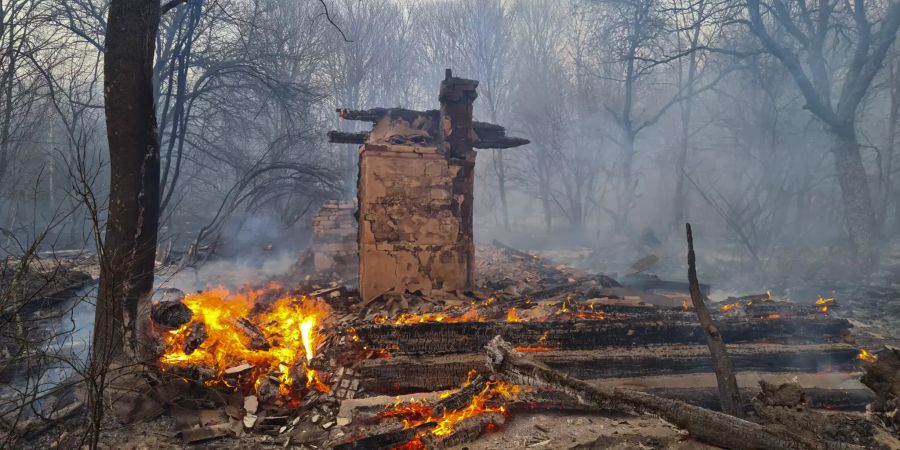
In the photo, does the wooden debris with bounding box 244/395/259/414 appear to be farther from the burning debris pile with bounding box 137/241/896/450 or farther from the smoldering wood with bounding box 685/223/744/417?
the smoldering wood with bounding box 685/223/744/417

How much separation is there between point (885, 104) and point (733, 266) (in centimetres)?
1718

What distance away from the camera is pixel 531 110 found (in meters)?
24.8

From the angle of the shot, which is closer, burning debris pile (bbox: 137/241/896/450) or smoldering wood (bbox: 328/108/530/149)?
burning debris pile (bbox: 137/241/896/450)

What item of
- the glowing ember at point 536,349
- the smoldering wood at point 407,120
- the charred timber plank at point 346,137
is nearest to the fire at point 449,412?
the glowing ember at point 536,349

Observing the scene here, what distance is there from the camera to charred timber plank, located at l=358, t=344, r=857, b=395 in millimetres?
5086

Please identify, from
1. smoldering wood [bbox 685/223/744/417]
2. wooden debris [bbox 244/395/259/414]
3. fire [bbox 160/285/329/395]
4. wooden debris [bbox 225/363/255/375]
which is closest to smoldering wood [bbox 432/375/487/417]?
fire [bbox 160/285/329/395]

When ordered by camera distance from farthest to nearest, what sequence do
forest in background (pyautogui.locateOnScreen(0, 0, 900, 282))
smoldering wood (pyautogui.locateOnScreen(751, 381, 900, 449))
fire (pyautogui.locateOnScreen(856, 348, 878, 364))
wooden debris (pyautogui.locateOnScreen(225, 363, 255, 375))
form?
1. forest in background (pyautogui.locateOnScreen(0, 0, 900, 282))
2. fire (pyautogui.locateOnScreen(856, 348, 878, 364))
3. wooden debris (pyautogui.locateOnScreen(225, 363, 255, 375))
4. smoldering wood (pyautogui.locateOnScreen(751, 381, 900, 449))

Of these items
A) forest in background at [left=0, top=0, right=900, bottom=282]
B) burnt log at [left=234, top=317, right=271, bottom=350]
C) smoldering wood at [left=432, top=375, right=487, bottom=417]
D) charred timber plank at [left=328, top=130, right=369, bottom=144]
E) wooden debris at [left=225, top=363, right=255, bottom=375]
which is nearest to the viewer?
smoldering wood at [left=432, top=375, right=487, bottom=417]

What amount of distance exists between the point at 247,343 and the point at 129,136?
8.97 feet

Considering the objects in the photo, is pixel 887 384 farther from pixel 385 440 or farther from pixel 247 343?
pixel 247 343

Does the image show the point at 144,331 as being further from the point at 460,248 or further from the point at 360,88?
the point at 360,88

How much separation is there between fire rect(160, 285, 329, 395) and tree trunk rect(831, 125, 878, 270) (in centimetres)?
1283

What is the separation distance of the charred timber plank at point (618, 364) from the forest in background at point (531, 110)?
5.33m

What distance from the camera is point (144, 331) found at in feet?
16.7
